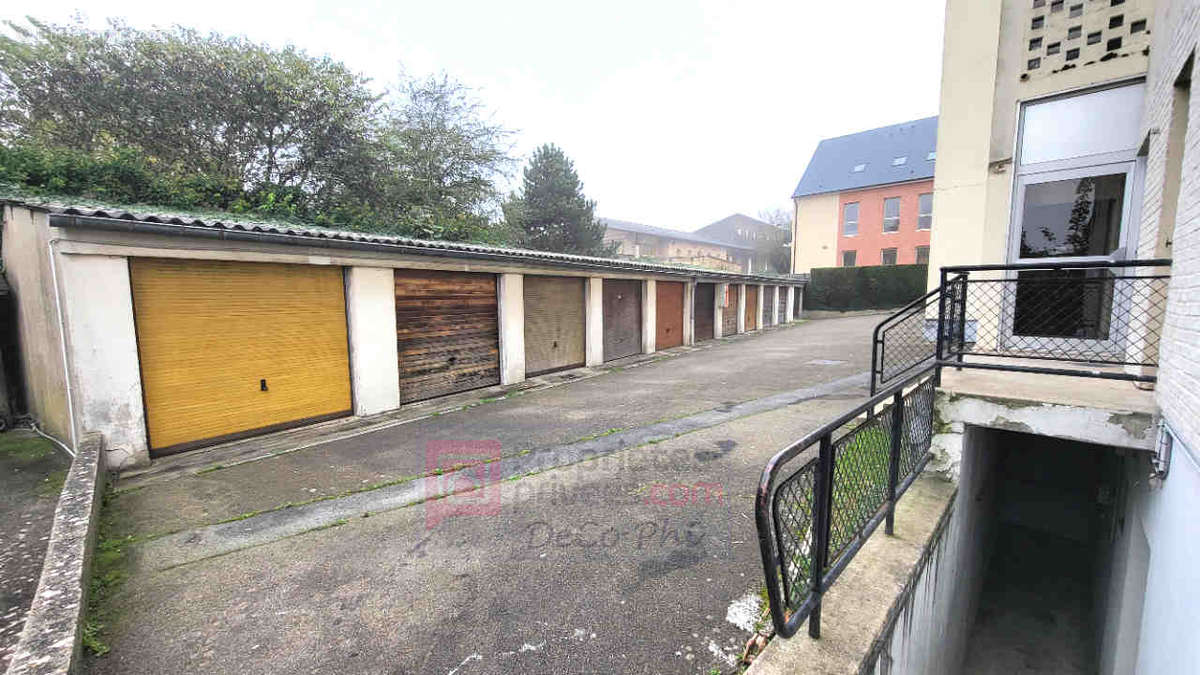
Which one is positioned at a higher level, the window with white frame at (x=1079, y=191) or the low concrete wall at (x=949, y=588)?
the window with white frame at (x=1079, y=191)

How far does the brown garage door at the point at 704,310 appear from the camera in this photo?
54.2ft

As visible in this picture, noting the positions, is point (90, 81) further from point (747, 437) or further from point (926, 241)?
point (926, 241)

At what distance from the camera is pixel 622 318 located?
515 inches

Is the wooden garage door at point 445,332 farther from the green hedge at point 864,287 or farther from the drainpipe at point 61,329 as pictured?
the green hedge at point 864,287

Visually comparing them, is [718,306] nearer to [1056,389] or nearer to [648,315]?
[648,315]

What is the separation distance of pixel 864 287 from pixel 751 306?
8.27 meters

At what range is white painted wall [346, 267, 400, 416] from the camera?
7113mm

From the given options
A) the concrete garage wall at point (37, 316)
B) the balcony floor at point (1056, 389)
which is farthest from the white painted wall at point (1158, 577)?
the concrete garage wall at point (37, 316)

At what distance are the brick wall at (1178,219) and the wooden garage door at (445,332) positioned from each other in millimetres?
8199

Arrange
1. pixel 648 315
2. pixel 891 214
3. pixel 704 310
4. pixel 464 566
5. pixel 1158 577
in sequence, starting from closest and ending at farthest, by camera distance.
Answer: pixel 1158 577
pixel 464 566
pixel 648 315
pixel 704 310
pixel 891 214

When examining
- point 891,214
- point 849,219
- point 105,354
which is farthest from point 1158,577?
point 849,219

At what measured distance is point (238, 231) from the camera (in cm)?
566

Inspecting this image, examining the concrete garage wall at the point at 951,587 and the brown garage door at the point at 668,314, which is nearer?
the concrete garage wall at the point at 951,587

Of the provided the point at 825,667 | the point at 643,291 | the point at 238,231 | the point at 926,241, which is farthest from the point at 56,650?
the point at 926,241
